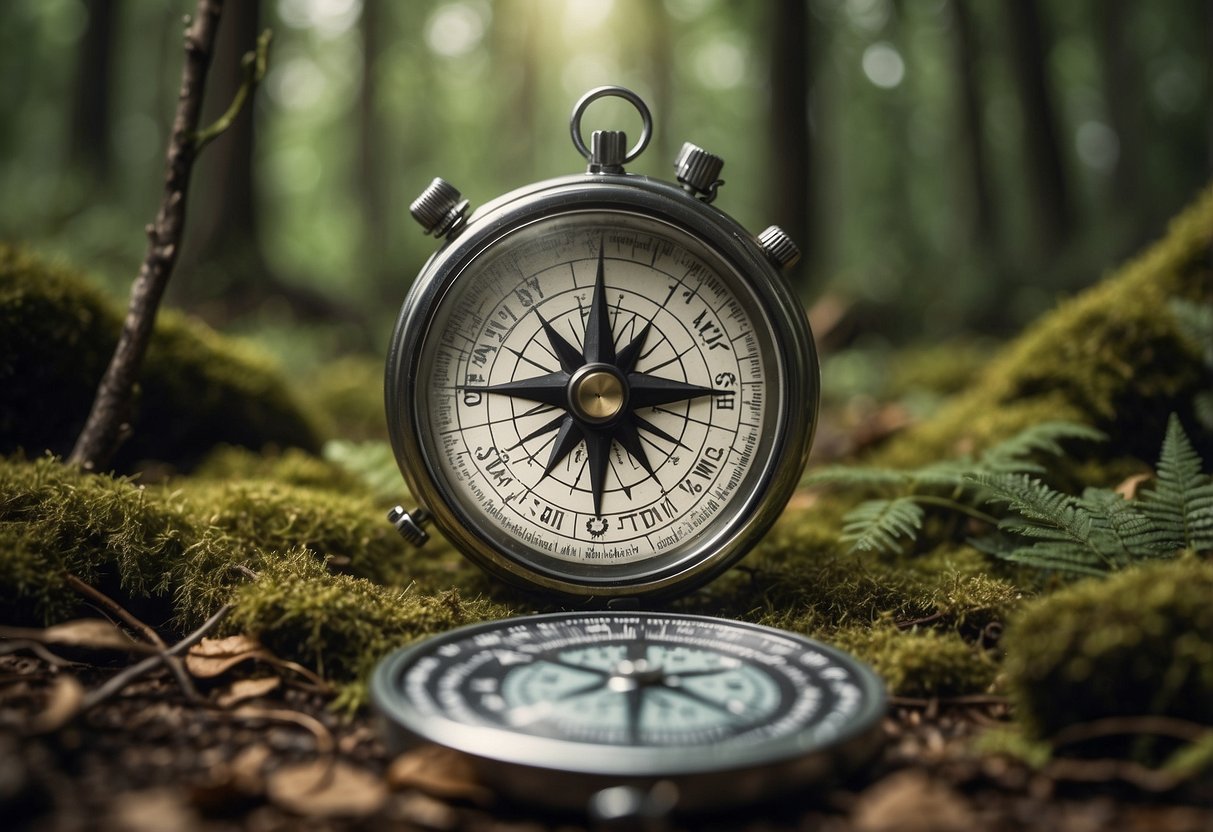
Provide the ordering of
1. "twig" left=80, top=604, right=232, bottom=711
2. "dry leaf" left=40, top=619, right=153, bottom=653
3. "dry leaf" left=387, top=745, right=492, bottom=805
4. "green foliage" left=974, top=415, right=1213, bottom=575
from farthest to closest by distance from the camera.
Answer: "green foliage" left=974, top=415, right=1213, bottom=575 < "dry leaf" left=40, top=619, right=153, bottom=653 < "twig" left=80, top=604, right=232, bottom=711 < "dry leaf" left=387, top=745, right=492, bottom=805

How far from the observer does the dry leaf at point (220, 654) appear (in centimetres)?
199

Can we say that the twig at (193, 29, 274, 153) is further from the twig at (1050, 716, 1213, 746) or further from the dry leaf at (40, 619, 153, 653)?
the twig at (1050, 716, 1213, 746)

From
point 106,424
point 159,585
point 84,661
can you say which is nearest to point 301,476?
point 106,424

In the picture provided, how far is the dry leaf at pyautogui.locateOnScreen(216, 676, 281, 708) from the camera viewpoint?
75.3 inches

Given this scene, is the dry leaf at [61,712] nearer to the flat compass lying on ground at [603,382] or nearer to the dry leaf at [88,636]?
the dry leaf at [88,636]

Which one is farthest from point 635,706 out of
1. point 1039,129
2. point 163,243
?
point 1039,129

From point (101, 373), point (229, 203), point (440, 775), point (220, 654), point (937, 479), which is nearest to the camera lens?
point (440, 775)

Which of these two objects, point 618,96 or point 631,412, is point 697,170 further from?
point 631,412

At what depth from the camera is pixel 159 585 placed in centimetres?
228

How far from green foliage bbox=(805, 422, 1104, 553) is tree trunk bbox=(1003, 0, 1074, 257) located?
356 inches

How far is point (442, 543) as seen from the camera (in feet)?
9.78

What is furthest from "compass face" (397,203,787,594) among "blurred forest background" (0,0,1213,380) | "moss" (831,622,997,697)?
"blurred forest background" (0,0,1213,380)

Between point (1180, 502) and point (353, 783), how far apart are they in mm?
1820

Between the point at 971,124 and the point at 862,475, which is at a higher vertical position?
the point at 971,124
